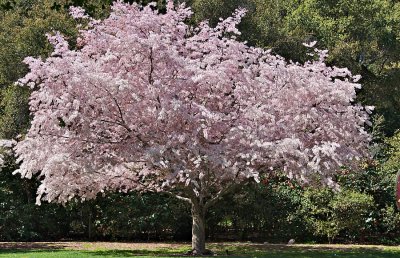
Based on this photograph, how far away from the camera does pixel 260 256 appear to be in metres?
12.9

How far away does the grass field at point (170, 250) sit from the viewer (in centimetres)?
1323

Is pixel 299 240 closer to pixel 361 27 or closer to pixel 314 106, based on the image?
pixel 314 106

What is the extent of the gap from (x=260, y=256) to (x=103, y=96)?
15.3 feet

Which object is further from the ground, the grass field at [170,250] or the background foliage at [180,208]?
the background foliage at [180,208]

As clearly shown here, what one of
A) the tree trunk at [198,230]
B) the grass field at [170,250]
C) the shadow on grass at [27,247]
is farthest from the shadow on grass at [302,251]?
the shadow on grass at [27,247]

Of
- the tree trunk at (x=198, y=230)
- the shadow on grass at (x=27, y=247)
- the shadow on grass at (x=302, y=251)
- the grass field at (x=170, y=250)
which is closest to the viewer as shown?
the grass field at (x=170, y=250)

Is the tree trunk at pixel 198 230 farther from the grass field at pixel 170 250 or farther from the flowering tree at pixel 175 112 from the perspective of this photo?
the flowering tree at pixel 175 112

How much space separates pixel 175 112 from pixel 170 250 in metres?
5.18

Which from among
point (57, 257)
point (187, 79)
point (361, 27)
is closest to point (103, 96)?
point (187, 79)

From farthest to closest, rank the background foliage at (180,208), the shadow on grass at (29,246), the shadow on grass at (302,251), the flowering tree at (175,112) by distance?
1. the background foliage at (180,208)
2. the shadow on grass at (29,246)
3. the shadow on grass at (302,251)
4. the flowering tree at (175,112)

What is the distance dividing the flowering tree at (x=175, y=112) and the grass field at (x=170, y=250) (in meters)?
1.92

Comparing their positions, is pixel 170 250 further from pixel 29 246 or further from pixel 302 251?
pixel 29 246

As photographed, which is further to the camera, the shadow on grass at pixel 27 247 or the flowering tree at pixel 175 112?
the shadow on grass at pixel 27 247

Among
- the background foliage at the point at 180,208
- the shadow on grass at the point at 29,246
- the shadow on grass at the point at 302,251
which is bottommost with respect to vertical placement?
the shadow on grass at the point at 302,251
